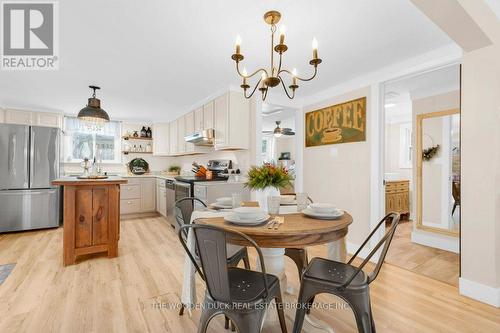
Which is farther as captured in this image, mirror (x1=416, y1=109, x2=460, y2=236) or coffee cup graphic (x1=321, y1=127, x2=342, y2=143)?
coffee cup graphic (x1=321, y1=127, x2=342, y2=143)

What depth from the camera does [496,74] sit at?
1979 millimetres

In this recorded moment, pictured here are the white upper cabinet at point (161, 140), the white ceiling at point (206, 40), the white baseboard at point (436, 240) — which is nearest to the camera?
the white ceiling at point (206, 40)

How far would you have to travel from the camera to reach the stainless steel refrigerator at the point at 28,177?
395 cm

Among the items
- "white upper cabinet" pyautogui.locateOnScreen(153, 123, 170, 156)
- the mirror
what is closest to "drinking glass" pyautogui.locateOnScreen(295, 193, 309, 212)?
the mirror

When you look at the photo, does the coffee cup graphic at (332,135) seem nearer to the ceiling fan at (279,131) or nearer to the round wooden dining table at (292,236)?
the round wooden dining table at (292,236)

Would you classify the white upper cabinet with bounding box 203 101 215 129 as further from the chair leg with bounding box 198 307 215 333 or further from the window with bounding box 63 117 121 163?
the chair leg with bounding box 198 307 215 333

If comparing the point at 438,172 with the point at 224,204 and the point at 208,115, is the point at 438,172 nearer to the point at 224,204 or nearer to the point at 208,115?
the point at 224,204

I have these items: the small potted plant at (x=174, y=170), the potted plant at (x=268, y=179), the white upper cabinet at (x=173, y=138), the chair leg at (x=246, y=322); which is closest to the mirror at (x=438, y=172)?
the potted plant at (x=268, y=179)

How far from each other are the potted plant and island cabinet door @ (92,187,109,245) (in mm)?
2207

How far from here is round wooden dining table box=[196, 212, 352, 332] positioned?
130 centimetres

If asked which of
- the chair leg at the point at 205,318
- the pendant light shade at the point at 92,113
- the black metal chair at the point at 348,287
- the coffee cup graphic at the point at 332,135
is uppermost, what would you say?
the pendant light shade at the point at 92,113

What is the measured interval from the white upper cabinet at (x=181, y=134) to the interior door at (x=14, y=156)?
257 centimetres

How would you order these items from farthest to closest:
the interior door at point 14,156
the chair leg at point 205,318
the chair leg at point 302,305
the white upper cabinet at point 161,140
Answer: the white upper cabinet at point 161,140 < the interior door at point 14,156 < the chair leg at point 302,305 < the chair leg at point 205,318

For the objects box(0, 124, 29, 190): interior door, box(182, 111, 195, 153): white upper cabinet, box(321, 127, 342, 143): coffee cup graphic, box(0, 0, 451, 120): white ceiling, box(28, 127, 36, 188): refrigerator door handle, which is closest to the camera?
box(0, 0, 451, 120): white ceiling
